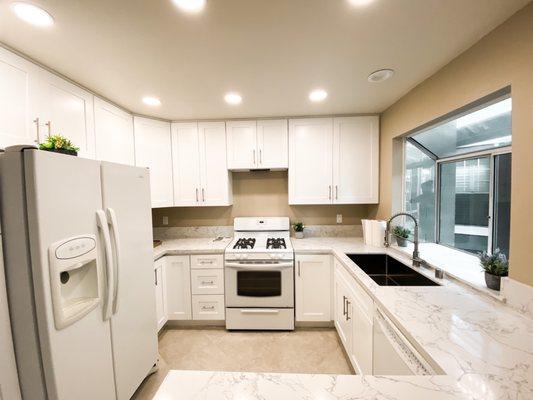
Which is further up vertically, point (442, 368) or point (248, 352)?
point (442, 368)

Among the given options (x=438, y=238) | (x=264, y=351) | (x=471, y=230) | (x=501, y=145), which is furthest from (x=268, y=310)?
(x=501, y=145)

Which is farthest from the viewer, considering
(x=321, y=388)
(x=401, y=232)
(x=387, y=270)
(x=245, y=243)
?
(x=245, y=243)

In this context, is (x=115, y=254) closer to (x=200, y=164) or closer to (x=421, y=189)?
(x=200, y=164)

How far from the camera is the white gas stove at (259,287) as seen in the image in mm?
2279

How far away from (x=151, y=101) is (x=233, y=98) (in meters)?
0.81

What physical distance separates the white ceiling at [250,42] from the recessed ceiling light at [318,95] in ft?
0.28

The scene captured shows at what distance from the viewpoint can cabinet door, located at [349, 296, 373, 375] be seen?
1.39 m

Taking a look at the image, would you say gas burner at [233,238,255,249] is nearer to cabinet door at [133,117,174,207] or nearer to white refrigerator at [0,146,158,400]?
cabinet door at [133,117,174,207]

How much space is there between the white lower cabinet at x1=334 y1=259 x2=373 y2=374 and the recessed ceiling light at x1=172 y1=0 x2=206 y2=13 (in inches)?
73.2

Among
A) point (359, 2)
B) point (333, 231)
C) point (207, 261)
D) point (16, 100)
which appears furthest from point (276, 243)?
point (16, 100)

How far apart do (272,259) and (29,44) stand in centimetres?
234

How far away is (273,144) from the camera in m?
2.63

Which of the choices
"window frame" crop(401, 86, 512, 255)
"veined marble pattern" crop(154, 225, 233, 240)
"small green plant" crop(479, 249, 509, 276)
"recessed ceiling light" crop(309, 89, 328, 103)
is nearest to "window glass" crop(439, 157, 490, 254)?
"window frame" crop(401, 86, 512, 255)

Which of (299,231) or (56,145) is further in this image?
(299,231)
